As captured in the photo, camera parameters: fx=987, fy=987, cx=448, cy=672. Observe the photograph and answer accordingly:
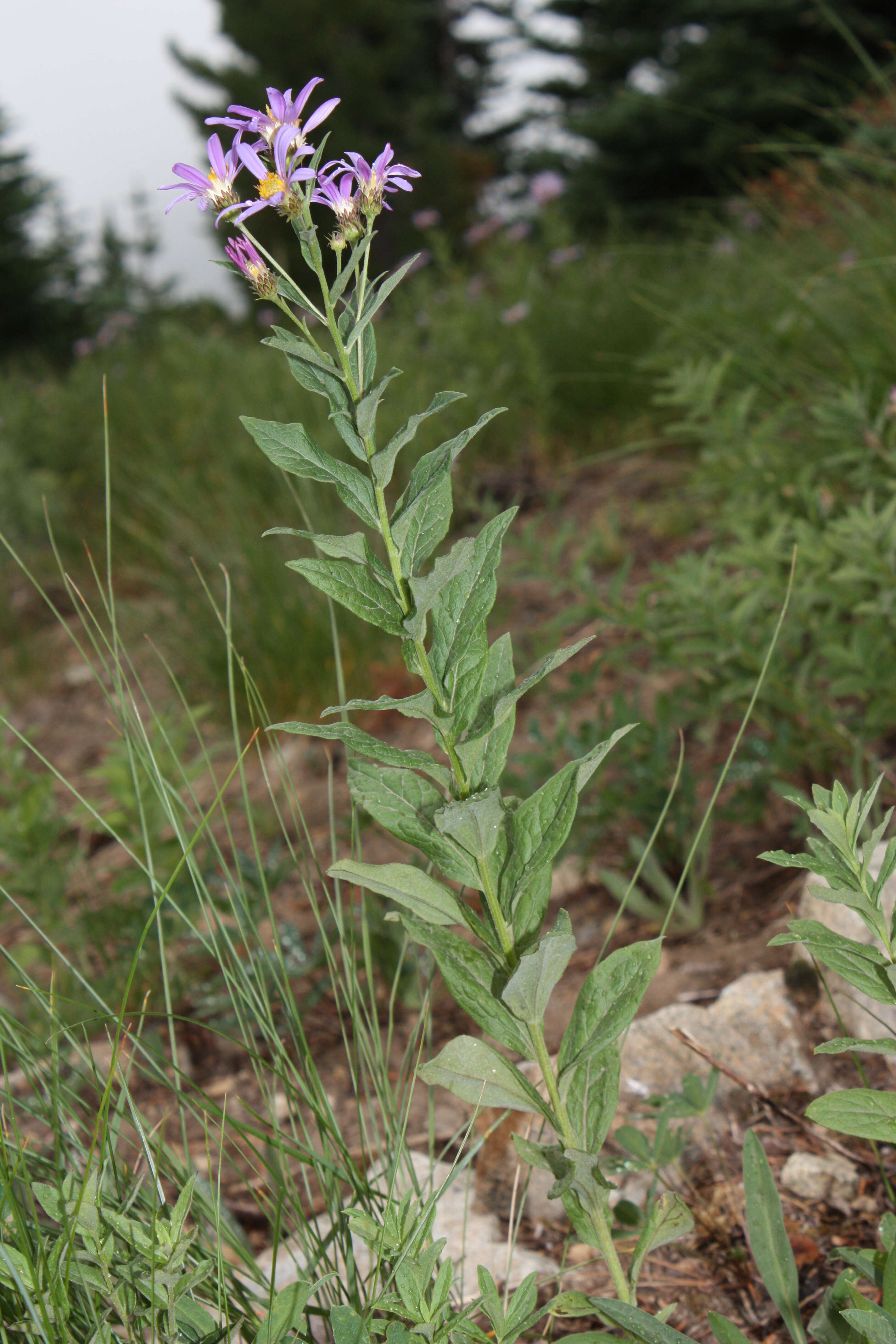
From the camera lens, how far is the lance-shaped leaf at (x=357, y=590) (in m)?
0.80

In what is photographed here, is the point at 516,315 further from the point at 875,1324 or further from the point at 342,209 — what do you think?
the point at 875,1324

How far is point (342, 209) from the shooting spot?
0.80 meters

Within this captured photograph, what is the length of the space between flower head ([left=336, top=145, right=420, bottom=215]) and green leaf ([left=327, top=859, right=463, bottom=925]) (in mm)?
530

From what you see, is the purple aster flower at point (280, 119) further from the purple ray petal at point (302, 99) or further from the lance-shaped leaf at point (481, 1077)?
the lance-shaped leaf at point (481, 1077)

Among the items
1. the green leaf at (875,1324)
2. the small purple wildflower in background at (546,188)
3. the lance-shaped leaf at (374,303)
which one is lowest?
the green leaf at (875,1324)

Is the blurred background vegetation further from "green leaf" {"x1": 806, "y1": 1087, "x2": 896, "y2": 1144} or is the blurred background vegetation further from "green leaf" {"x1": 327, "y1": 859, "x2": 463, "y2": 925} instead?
"green leaf" {"x1": 806, "y1": 1087, "x2": 896, "y2": 1144}

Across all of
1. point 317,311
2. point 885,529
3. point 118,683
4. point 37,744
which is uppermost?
point 317,311

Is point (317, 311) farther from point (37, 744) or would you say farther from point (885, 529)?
point (37, 744)

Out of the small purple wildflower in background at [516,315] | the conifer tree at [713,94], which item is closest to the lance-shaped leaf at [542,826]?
the small purple wildflower in background at [516,315]

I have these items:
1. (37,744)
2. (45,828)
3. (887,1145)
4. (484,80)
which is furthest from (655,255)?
(484,80)

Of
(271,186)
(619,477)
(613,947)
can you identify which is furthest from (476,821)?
(619,477)

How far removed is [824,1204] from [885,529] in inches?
43.4

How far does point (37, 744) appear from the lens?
12.0ft

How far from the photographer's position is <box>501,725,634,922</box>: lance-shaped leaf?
0.81 m
